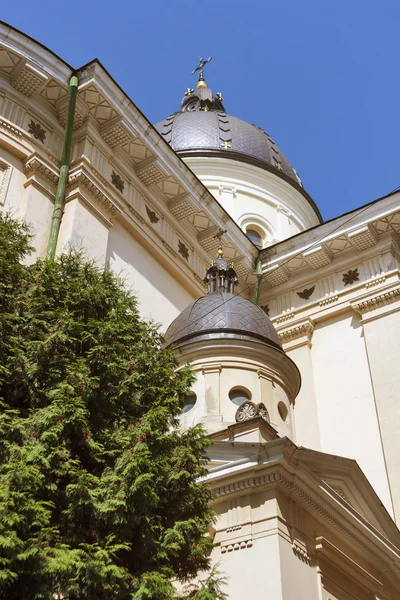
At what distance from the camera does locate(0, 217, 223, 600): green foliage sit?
6016 millimetres

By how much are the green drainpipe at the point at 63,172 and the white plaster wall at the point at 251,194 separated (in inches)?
426

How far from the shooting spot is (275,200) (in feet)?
89.4

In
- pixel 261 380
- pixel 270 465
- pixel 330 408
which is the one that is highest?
pixel 330 408

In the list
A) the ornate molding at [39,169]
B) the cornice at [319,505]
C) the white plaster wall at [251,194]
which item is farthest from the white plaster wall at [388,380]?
the white plaster wall at [251,194]

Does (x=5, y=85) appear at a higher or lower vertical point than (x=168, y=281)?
higher

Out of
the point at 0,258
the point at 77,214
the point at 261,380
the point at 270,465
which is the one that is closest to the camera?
the point at 0,258

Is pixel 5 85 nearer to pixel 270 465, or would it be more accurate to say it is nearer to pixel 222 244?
pixel 222 244

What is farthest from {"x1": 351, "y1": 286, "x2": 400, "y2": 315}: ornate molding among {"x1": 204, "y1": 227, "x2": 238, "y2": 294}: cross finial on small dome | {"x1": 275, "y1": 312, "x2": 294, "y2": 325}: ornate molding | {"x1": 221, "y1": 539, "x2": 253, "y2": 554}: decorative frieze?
{"x1": 221, "y1": 539, "x2": 253, "y2": 554}: decorative frieze

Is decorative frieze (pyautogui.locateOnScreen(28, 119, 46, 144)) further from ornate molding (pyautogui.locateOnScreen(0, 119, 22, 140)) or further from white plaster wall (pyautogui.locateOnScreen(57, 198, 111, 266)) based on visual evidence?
white plaster wall (pyautogui.locateOnScreen(57, 198, 111, 266))

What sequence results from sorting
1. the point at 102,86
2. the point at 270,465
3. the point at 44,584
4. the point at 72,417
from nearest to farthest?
the point at 44,584 → the point at 72,417 → the point at 270,465 → the point at 102,86

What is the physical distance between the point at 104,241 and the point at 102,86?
315 centimetres

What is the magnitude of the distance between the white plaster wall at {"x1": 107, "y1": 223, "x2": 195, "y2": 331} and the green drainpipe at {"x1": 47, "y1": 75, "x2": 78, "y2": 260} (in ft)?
4.53

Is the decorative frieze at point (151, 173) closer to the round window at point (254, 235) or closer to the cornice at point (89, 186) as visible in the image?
the cornice at point (89, 186)

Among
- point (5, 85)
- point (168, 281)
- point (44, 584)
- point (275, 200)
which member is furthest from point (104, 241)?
point (275, 200)
